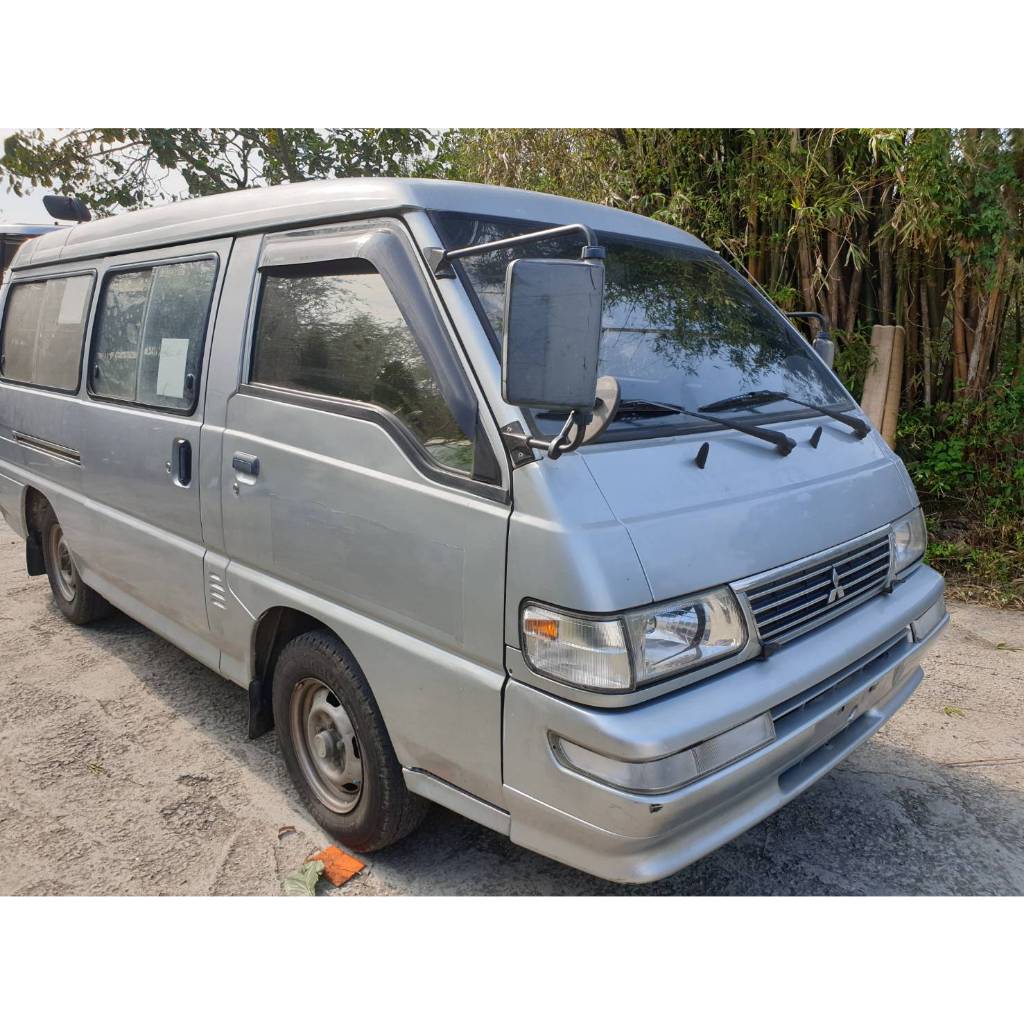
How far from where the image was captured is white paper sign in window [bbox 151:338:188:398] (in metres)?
3.31

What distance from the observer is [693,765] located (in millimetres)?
2012

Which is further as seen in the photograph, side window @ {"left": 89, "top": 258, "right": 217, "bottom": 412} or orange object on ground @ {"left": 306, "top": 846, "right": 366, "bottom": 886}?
side window @ {"left": 89, "top": 258, "right": 217, "bottom": 412}

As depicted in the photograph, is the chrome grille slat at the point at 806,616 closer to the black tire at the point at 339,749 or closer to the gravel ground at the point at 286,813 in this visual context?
the gravel ground at the point at 286,813

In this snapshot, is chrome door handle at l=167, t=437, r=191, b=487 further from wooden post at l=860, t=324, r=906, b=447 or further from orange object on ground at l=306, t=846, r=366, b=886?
wooden post at l=860, t=324, r=906, b=447

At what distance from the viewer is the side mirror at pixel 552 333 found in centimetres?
190

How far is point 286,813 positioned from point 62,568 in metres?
2.65

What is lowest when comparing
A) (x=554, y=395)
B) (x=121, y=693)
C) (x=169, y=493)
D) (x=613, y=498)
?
(x=121, y=693)

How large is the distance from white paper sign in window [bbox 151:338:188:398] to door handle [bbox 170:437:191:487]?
0.67ft

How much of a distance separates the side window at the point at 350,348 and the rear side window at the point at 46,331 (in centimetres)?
181

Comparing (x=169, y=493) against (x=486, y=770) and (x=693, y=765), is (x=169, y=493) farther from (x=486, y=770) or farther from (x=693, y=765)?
(x=693, y=765)

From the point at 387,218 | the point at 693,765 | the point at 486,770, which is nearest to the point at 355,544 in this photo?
the point at 486,770

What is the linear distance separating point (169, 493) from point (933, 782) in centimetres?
323

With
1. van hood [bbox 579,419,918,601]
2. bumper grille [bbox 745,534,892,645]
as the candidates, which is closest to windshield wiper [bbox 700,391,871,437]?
van hood [bbox 579,419,918,601]

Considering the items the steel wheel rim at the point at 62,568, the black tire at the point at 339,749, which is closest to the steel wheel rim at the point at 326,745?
the black tire at the point at 339,749
